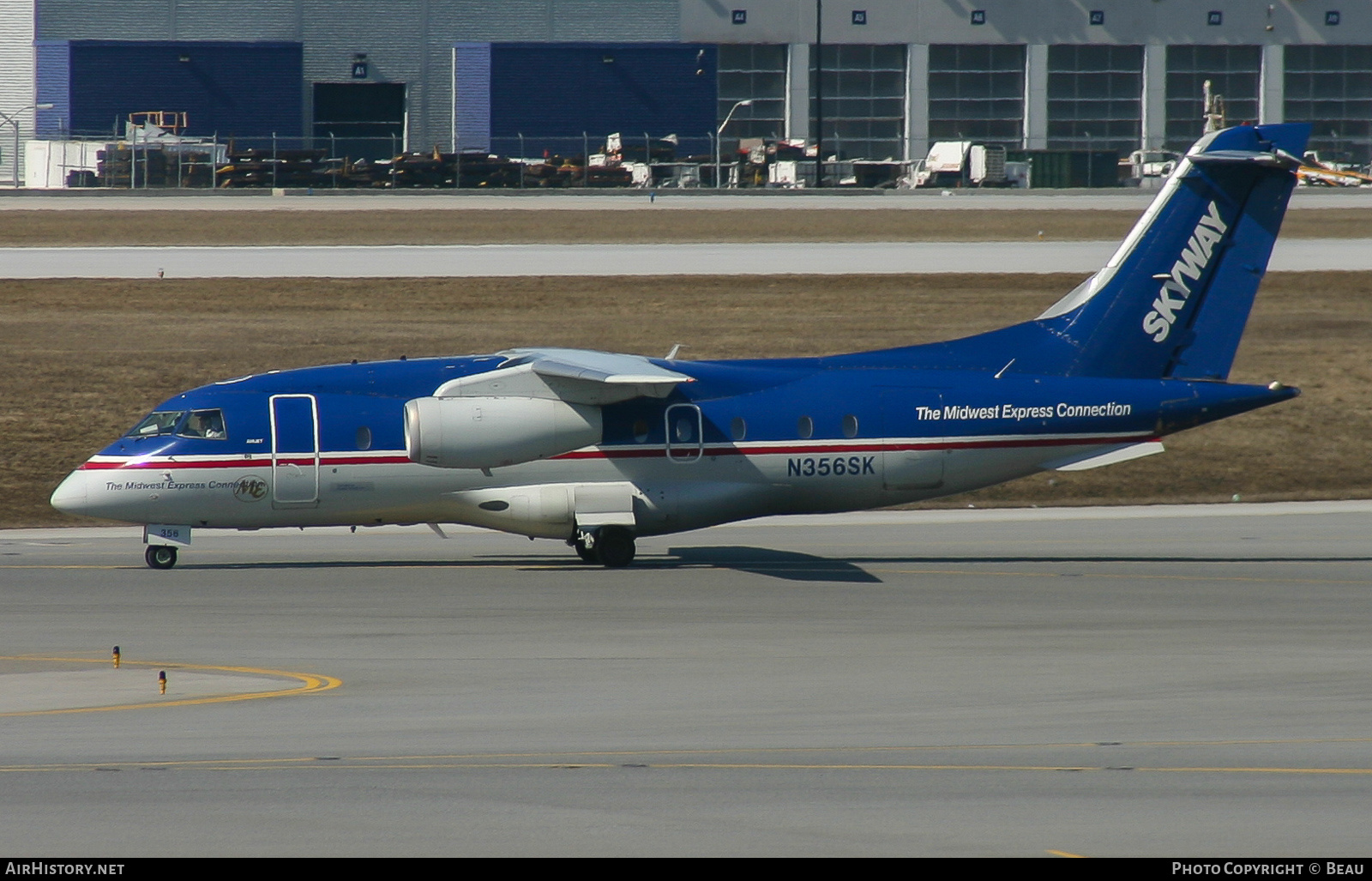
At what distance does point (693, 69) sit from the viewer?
310 feet

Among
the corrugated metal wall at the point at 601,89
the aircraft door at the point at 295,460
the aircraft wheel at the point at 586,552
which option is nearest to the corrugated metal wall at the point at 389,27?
the corrugated metal wall at the point at 601,89

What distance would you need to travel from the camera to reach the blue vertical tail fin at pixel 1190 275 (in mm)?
24359

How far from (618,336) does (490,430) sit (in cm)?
1873

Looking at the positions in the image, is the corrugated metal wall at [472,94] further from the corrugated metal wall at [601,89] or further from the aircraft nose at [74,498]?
the aircraft nose at [74,498]

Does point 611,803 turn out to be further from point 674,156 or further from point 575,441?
point 674,156

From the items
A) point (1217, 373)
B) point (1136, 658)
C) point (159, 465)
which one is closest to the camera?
point (1136, 658)

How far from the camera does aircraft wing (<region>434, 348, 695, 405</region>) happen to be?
22078mm

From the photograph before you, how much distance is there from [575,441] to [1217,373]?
9.71 metres

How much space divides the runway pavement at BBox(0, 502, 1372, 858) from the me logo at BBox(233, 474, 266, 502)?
3.52 feet

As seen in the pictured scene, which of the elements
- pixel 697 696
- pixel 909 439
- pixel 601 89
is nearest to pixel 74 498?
pixel 697 696

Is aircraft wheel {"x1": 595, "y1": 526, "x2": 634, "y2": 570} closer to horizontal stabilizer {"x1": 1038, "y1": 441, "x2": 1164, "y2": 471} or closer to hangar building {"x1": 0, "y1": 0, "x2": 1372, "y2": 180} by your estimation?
horizontal stabilizer {"x1": 1038, "y1": 441, "x2": 1164, "y2": 471}

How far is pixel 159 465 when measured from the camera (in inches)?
885

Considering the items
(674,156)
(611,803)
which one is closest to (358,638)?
(611,803)

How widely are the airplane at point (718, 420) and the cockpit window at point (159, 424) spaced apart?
3cm
